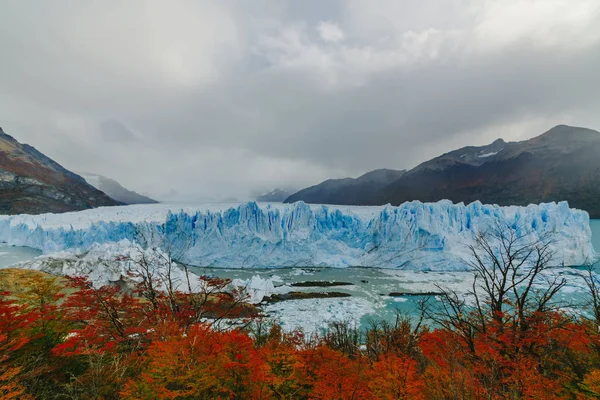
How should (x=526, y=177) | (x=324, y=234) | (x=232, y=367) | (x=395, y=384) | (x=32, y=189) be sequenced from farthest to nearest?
(x=526, y=177) < (x=32, y=189) < (x=324, y=234) < (x=395, y=384) < (x=232, y=367)

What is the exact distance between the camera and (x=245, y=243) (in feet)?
96.4

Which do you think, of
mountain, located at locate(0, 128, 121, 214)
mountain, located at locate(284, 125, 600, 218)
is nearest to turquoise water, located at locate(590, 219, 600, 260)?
mountain, located at locate(284, 125, 600, 218)

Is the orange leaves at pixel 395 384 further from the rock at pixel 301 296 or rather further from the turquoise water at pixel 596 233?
the turquoise water at pixel 596 233

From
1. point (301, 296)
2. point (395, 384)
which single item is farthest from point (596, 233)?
point (395, 384)

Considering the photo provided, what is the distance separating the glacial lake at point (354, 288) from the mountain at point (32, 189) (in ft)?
110

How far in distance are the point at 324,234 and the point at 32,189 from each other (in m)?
71.6

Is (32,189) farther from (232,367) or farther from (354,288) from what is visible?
(232,367)

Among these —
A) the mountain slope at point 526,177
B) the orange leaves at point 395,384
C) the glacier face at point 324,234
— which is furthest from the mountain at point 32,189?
the mountain slope at point 526,177

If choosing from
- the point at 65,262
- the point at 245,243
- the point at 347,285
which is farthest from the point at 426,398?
the point at 245,243

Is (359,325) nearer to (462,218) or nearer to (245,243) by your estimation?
(245,243)

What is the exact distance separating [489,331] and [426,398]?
351 cm

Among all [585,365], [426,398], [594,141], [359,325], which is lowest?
[359,325]

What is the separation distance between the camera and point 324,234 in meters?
30.4

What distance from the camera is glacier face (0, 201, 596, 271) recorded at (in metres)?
26.5
